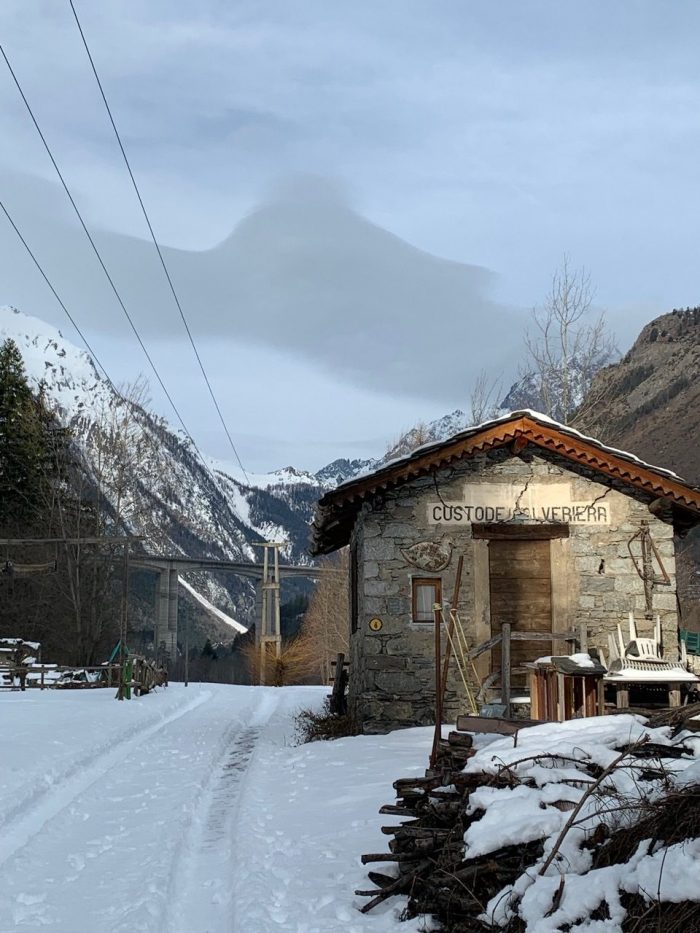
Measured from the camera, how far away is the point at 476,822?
20.1 feet

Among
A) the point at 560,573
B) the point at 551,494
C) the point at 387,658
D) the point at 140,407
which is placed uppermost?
the point at 140,407

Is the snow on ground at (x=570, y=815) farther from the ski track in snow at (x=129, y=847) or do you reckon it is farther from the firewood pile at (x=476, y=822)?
the ski track in snow at (x=129, y=847)

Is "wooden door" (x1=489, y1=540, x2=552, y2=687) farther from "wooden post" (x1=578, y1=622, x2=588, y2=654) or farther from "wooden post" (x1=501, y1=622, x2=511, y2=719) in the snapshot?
"wooden post" (x1=501, y1=622, x2=511, y2=719)

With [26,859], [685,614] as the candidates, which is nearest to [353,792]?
[26,859]

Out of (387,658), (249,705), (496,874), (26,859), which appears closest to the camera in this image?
(496,874)

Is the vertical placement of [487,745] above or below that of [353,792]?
above

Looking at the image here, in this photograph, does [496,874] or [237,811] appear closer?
[496,874]

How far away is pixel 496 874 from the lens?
228 inches

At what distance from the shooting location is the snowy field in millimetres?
6535

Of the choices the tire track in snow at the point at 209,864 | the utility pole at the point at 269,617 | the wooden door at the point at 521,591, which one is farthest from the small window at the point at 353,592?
the utility pole at the point at 269,617

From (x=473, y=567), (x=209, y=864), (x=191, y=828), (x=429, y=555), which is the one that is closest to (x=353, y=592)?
(x=429, y=555)

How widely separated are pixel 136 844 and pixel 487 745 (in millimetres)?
3242

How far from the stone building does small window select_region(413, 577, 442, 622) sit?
0.05 ft

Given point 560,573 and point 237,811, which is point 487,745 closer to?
point 237,811
